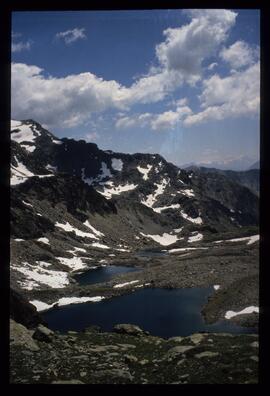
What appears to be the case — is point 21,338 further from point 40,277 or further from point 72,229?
point 72,229

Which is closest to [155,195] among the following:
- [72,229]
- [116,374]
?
[72,229]

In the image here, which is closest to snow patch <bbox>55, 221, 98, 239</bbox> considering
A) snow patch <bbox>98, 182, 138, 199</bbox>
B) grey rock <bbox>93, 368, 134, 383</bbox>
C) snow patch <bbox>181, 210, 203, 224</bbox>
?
snow patch <bbox>181, 210, 203, 224</bbox>

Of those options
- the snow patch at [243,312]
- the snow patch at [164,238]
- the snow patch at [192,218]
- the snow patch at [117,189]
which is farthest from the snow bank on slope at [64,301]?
the snow patch at [117,189]

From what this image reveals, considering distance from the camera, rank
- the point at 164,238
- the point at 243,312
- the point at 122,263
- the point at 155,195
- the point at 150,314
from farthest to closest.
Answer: the point at 155,195
the point at 164,238
the point at 122,263
the point at 150,314
the point at 243,312

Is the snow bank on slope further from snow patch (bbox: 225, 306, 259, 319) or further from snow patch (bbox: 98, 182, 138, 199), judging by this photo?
snow patch (bbox: 98, 182, 138, 199)

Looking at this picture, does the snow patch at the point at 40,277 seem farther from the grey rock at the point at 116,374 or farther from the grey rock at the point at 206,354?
the grey rock at the point at 116,374
